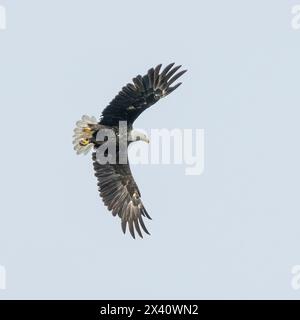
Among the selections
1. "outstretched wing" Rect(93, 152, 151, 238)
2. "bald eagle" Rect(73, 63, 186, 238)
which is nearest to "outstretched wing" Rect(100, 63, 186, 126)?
"bald eagle" Rect(73, 63, 186, 238)

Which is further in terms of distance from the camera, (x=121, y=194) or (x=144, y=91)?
(x=121, y=194)

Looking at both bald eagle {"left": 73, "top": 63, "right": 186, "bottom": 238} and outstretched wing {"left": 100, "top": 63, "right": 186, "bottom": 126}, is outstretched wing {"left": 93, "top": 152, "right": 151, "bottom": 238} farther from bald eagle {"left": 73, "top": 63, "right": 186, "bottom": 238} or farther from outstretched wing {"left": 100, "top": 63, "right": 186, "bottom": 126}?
outstretched wing {"left": 100, "top": 63, "right": 186, "bottom": 126}

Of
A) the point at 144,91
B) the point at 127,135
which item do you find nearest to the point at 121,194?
the point at 127,135

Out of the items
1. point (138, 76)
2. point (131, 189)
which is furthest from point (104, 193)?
point (138, 76)

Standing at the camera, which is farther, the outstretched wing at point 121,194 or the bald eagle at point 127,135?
the outstretched wing at point 121,194

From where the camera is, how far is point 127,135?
23953 mm

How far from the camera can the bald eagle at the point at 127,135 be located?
77.2 ft

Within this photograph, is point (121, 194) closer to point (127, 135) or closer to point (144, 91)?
point (127, 135)

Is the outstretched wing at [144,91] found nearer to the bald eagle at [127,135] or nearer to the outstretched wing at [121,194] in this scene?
the bald eagle at [127,135]

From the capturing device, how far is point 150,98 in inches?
928

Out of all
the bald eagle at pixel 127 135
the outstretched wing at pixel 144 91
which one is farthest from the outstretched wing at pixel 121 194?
the outstretched wing at pixel 144 91

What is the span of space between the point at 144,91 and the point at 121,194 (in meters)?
1.98

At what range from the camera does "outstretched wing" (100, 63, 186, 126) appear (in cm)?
2347
